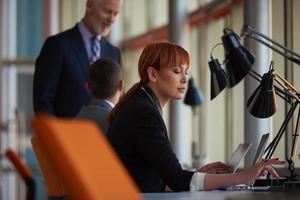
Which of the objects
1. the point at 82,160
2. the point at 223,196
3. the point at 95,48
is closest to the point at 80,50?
the point at 95,48

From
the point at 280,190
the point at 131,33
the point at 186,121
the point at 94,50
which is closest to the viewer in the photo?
the point at 280,190

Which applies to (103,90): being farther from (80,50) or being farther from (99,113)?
(80,50)

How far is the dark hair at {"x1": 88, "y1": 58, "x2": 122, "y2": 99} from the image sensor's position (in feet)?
11.2

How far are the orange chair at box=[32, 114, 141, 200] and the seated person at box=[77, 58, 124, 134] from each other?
2.01 metres

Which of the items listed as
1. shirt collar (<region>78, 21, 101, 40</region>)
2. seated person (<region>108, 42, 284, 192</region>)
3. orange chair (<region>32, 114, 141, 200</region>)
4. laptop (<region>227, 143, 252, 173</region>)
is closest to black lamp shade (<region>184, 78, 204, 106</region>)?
shirt collar (<region>78, 21, 101, 40</region>)

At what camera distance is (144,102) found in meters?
2.70

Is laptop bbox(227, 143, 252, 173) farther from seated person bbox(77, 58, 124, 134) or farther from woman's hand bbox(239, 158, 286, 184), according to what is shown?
seated person bbox(77, 58, 124, 134)

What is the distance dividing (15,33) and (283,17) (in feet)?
21.5

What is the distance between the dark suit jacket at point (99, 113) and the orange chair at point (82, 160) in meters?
2.00

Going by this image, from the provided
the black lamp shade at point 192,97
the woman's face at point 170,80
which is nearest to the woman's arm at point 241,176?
the woman's face at point 170,80

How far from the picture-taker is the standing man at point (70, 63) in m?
4.04

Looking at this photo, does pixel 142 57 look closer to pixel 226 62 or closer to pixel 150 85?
pixel 150 85

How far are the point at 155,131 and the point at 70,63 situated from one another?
5.06 feet

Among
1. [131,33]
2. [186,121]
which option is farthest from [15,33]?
[186,121]
